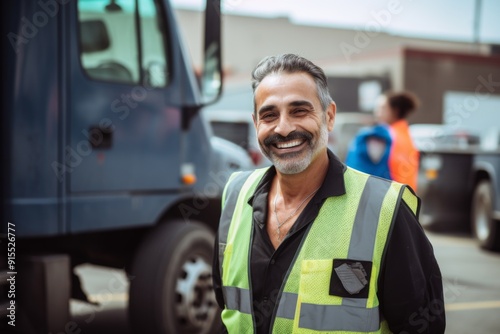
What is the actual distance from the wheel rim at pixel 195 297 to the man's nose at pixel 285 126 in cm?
276

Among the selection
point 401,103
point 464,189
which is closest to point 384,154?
point 401,103

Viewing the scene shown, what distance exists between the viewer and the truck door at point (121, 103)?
13.6 feet

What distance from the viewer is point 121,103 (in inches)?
173

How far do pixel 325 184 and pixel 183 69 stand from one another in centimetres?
293

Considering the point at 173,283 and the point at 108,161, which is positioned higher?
the point at 108,161

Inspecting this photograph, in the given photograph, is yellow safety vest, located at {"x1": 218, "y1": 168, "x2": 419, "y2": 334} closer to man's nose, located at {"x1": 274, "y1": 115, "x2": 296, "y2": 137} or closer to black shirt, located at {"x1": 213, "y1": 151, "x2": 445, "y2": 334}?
black shirt, located at {"x1": 213, "y1": 151, "x2": 445, "y2": 334}

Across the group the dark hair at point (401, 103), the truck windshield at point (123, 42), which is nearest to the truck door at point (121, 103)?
the truck windshield at point (123, 42)

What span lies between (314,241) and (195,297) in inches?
112

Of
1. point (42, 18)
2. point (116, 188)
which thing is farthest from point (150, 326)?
point (42, 18)

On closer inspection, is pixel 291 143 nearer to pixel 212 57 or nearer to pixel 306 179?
pixel 306 179

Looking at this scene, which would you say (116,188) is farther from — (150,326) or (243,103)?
(243,103)

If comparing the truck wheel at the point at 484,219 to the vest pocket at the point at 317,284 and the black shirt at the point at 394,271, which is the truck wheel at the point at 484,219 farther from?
the vest pocket at the point at 317,284

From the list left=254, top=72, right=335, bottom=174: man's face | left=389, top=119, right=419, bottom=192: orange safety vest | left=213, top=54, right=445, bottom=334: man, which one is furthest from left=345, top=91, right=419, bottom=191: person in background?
left=254, top=72, right=335, bottom=174: man's face

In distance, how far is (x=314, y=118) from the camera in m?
2.22
